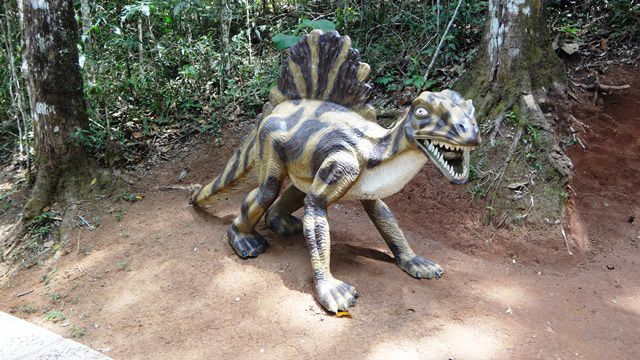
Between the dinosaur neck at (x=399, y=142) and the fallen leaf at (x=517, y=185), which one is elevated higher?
the dinosaur neck at (x=399, y=142)

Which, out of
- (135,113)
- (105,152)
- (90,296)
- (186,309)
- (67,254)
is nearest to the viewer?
(186,309)

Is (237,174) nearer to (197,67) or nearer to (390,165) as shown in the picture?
(390,165)

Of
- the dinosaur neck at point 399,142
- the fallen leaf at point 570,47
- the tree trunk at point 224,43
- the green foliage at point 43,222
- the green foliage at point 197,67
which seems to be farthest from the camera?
the tree trunk at point 224,43

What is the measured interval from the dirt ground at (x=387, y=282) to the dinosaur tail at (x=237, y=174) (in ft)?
1.15

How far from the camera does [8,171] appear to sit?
25.2ft

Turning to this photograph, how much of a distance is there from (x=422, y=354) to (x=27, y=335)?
7.94 feet

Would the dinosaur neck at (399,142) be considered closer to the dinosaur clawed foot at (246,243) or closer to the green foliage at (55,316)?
the dinosaur clawed foot at (246,243)

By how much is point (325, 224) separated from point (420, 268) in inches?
35.8

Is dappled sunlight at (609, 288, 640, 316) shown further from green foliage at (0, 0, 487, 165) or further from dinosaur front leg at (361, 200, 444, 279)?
green foliage at (0, 0, 487, 165)

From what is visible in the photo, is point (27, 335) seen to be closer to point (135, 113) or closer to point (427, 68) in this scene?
point (135, 113)

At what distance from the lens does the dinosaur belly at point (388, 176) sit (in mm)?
3688

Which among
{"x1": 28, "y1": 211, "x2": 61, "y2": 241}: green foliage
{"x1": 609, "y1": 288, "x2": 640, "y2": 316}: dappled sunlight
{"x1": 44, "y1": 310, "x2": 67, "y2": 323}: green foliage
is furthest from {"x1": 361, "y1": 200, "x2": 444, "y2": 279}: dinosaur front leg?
{"x1": 28, "y1": 211, "x2": 61, "y2": 241}: green foliage

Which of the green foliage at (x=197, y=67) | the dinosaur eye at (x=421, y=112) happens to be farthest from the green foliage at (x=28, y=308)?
the dinosaur eye at (x=421, y=112)

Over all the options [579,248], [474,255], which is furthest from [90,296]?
[579,248]
